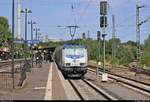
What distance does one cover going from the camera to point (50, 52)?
123 meters

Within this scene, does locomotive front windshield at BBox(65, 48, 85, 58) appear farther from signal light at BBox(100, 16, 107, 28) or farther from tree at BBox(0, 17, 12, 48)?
tree at BBox(0, 17, 12, 48)

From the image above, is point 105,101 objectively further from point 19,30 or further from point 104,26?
point 19,30

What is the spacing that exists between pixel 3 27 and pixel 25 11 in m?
99.5

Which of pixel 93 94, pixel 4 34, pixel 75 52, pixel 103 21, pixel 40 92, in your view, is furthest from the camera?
pixel 4 34

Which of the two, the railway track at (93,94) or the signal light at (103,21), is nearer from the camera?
the railway track at (93,94)

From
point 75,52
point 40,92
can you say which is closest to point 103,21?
point 75,52

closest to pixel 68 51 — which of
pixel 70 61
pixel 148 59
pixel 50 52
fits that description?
pixel 70 61

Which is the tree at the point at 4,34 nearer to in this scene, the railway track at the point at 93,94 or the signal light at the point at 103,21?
the signal light at the point at 103,21

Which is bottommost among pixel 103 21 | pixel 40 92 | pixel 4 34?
pixel 40 92

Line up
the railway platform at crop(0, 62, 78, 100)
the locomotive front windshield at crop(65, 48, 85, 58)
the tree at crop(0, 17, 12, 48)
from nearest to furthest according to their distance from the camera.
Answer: the railway platform at crop(0, 62, 78, 100) < the locomotive front windshield at crop(65, 48, 85, 58) < the tree at crop(0, 17, 12, 48)

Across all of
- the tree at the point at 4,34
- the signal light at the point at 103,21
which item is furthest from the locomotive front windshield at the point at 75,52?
the tree at the point at 4,34

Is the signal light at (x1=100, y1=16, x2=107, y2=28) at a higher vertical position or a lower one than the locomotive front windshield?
higher

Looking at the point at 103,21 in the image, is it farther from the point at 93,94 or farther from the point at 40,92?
the point at 40,92

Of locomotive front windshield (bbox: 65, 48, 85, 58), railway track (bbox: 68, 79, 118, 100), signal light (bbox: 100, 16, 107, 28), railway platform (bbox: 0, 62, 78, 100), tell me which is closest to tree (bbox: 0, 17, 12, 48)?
locomotive front windshield (bbox: 65, 48, 85, 58)
